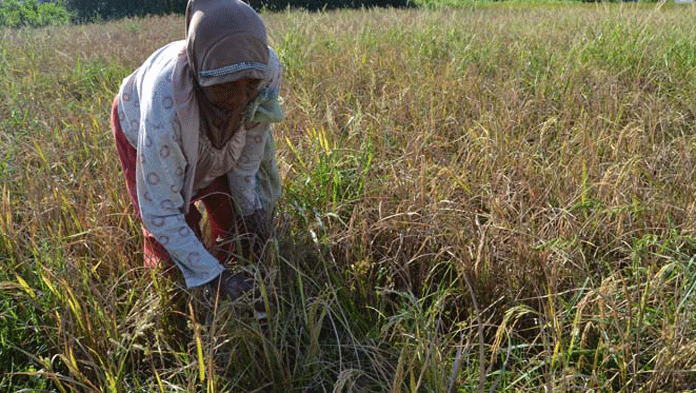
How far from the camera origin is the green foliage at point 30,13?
12281 millimetres

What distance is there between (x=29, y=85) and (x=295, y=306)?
290cm

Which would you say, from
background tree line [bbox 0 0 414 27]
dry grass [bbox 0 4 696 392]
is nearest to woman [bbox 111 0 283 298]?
dry grass [bbox 0 4 696 392]

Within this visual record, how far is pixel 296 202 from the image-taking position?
82.4 inches

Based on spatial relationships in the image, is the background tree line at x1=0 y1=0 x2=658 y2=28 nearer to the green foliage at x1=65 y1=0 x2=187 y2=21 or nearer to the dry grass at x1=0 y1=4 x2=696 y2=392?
the green foliage at x1=65 y1=0 x2=187 y2=21

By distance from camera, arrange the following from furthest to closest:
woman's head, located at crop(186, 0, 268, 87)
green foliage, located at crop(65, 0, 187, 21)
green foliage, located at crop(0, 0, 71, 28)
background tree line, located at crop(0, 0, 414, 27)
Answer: green foliage, located at crop(65, 0, 187, 21)
background tree line, located at crop(0, 0, 414, 27)
green foliage, located at crop(0, 0, 71, 28)
woman's head, located at crop(186, 0, 268, 87)

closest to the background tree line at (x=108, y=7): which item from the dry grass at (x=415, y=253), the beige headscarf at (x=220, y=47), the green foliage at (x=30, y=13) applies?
the green foliage at (x=30, y=13)

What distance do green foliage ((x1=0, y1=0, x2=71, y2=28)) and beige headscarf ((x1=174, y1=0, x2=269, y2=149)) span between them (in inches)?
465

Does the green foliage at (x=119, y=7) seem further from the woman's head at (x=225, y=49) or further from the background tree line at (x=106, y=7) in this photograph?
the woman's head at (x=225, y=49)

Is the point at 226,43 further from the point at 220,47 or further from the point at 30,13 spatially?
the point at 30,13

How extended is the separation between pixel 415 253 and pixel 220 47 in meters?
0.87

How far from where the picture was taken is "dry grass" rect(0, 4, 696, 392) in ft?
4.86

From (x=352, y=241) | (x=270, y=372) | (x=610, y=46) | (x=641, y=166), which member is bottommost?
(x=270, y=372)

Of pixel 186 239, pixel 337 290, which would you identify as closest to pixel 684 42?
pixel 337 290

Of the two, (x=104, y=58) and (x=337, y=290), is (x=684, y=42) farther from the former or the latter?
(x=104, y=58)
